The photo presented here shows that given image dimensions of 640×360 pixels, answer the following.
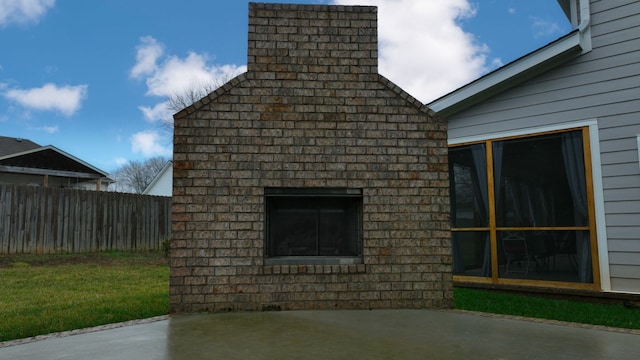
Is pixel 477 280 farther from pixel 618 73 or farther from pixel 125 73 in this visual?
pixel 125 73

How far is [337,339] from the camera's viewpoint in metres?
4.12

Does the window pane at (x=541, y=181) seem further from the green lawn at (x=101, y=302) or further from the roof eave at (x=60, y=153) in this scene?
the roof eave at (x=60, y=153)

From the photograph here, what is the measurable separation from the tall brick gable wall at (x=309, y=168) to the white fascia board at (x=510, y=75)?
6.63 ft

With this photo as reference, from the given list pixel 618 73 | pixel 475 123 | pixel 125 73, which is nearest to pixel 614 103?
pixel 618 73

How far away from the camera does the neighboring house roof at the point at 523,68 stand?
261 inches

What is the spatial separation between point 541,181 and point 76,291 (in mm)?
7484

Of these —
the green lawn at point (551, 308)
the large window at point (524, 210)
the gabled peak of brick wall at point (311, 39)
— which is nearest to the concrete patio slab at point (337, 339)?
the green lawn at point (551, 308)

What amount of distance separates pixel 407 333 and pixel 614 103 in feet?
15.0

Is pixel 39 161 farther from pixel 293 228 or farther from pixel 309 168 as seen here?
pixel 309 168

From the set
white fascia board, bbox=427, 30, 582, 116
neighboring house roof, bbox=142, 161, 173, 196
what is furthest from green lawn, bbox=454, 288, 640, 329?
neighboring house roof, bbox=142, 161, 173, 196

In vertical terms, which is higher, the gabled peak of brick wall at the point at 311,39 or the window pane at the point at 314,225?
the gabled peak of brick wall at the point at 311,39

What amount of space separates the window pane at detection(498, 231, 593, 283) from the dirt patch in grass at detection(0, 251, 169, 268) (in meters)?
7.94

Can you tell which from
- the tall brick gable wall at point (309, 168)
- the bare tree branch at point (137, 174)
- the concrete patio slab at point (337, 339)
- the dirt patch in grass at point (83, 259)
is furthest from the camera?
the bare tree branch at point (137, 174)

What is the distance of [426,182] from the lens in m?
5.80
